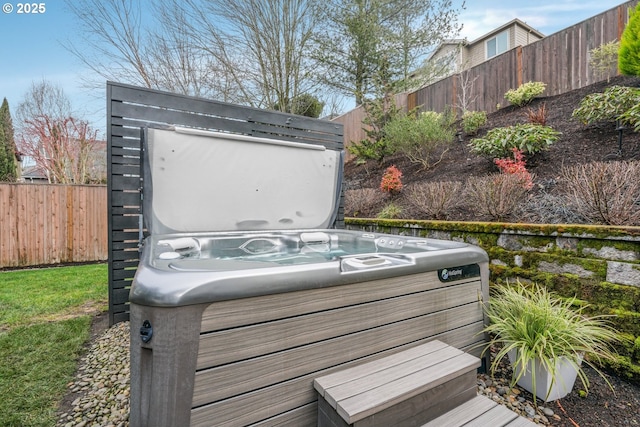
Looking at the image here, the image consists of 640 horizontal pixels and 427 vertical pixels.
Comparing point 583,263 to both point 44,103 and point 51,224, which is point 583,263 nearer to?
point 51,224

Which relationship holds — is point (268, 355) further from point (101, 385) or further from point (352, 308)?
point (101, 385)

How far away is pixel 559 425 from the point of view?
4.76 ft

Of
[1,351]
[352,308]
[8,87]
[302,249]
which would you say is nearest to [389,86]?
[302,249]

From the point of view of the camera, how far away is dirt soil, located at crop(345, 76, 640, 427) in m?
1.53

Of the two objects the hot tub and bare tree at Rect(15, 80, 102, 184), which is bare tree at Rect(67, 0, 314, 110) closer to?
bare tree at Rect(15, 80, 102, 184)

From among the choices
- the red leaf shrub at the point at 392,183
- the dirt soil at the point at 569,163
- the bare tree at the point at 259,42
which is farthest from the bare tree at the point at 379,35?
the red leaf shrub at the point at 392,183

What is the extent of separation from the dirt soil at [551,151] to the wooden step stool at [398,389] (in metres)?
→ 2.37

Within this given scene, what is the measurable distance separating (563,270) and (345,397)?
176 centimetres

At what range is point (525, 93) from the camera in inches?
215

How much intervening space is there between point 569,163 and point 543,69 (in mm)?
3061

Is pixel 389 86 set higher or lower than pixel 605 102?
higher

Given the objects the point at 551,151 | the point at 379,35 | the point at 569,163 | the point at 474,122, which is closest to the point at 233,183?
the point at 569,163

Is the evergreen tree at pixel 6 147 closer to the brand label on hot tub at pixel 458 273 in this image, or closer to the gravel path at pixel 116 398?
the gravel path at pixel 116 398

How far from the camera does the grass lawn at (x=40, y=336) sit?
1.62m
